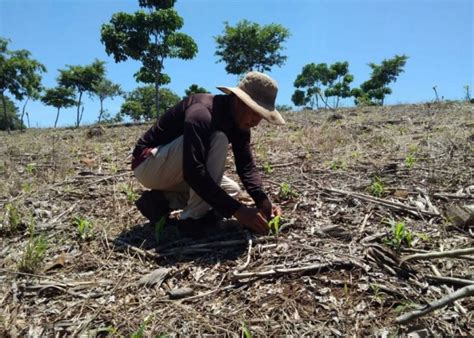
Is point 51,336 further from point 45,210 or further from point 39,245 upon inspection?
point 45,210

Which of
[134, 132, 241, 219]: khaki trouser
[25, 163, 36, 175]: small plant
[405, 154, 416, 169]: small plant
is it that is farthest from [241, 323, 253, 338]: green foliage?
[25, 163, 36, 175]: small plant

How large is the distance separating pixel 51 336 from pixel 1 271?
69cm

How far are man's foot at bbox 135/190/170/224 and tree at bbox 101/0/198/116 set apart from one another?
1311cm

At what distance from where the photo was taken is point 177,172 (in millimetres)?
2697

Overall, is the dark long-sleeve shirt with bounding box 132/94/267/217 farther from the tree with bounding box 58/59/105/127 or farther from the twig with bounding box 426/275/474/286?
the tree with bounding box 58/59/105/127

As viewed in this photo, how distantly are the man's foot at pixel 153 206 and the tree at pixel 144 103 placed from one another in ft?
115

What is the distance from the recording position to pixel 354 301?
73.0 inches

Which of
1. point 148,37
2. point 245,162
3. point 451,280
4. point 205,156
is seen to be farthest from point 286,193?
point 148,37

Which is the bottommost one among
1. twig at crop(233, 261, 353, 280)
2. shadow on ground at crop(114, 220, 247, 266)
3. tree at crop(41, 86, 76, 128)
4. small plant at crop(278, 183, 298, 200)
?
twig at crop(233, 261, 353, 280)

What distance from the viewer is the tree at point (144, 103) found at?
3800 centimetres

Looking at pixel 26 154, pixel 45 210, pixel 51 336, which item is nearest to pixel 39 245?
pixel 51 336

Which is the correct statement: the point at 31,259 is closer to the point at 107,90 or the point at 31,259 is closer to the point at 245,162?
the point at 245,162

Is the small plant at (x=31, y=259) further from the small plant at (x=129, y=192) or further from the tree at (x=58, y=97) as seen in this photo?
the tree at (x=58, y=97)

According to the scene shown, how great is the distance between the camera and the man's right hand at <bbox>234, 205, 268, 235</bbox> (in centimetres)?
237
